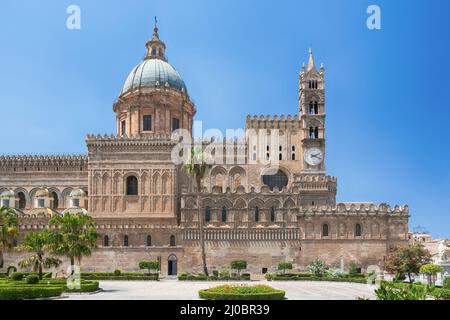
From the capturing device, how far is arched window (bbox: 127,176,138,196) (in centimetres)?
6719

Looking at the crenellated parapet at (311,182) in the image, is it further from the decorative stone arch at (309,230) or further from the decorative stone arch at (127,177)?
the decorative stone arch at (127,177)

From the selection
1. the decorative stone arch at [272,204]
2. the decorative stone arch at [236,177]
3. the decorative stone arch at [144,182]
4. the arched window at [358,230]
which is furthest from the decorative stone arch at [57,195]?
the arched window at [358,230]

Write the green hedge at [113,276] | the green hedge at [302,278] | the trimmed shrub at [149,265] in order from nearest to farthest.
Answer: the green hedge at [302,278], the green hedge at [113,276], the trimmed shrub at [149,265]

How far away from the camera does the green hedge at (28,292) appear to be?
103 ft

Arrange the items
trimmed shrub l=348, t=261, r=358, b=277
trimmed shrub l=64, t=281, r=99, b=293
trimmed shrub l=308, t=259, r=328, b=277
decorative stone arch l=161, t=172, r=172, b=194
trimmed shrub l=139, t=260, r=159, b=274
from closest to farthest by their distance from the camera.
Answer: trimmed shrub l=64, t=281, r=99, b=293, trimmed shrub l=348, t=261, r=358, b=277, trimmed shrub l=308, t=259, r=328, b=277, trimmed shrub l=139, t=260, r=159, b=274, decorative stone arch l=161, t=172, r=172, b=194

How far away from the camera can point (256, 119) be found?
236 ft

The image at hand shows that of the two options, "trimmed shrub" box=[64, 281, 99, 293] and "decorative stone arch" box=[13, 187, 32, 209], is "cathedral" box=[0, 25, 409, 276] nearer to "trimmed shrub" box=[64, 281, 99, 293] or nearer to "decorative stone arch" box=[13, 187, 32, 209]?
"decorative stone arch" box=[13, 187, 32, 209]

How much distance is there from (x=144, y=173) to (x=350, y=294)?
3579cm

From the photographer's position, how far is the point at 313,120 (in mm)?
68812

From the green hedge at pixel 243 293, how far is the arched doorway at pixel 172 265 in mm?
29803

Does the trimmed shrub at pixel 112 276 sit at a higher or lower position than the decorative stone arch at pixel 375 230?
lower

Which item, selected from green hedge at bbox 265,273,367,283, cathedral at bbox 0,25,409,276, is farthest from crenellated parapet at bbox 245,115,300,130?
green hedge at bbox 265,273,367,283

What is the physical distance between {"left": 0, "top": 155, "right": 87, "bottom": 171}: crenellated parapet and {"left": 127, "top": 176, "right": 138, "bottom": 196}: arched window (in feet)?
28.0

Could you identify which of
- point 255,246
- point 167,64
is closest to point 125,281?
point 255,246
